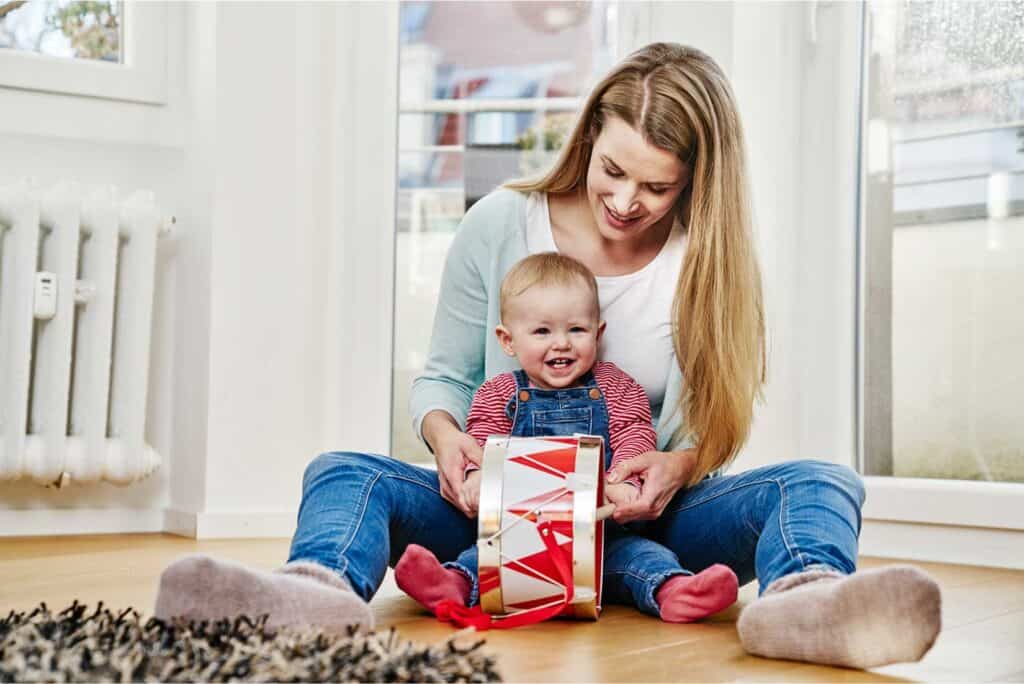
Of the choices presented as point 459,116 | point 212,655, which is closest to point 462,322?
point 212,655

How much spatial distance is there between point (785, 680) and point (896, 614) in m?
0.11

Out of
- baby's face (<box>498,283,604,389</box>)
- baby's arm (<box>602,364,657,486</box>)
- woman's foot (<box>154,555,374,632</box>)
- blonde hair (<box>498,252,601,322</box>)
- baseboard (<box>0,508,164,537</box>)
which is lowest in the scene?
baseboard (<box>0,508,164,537</box>)

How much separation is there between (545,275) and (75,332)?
1.23 metres

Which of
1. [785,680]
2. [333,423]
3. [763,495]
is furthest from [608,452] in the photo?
[333,423]

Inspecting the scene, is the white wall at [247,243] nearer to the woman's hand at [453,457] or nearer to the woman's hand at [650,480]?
the woman's hand at [453,457]

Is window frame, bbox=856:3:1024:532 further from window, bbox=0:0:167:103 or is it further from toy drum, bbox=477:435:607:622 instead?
window, bbox=0:0:167:103

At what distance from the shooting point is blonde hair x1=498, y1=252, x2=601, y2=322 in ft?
4.85

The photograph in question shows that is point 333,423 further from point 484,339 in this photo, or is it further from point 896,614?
point 896,614

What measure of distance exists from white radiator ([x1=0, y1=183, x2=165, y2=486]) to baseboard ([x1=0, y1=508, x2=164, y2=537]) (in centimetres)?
11

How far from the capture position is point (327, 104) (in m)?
2.47

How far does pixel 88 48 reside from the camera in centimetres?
244

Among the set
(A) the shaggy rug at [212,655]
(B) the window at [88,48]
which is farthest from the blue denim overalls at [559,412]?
(B) the window at [88,48]

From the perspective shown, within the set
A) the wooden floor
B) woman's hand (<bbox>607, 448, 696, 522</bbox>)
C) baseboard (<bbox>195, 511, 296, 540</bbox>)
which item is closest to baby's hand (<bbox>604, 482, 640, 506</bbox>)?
woman's hand (<bbox>607, 448, 696, 522</bbox>)

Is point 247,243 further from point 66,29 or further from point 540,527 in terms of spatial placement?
point 540,527
